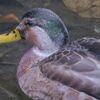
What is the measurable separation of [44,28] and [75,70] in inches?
37.1

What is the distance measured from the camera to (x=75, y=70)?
5.55 meters

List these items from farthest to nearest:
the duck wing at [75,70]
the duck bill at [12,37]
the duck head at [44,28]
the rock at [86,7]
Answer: the rock at [86,7]
the duck bill at [12,37]
the duck head at [44,28]
the duck wing at [75,70]

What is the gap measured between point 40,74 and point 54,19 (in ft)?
2.34

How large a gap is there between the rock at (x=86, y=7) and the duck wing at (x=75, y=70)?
2625 mm

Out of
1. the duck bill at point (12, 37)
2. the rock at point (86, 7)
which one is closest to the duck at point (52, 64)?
the duck bill at point (12, 37)

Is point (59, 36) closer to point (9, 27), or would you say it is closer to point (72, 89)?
point (72, 89)

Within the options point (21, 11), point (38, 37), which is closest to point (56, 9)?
point (21, 11)

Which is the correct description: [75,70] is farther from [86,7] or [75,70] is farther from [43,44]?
[86,7]

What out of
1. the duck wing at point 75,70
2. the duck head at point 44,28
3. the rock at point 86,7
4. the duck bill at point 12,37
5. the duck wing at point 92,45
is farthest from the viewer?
the rock at point 86,7

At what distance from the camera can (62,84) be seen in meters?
5.62

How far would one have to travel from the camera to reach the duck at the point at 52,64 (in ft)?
18.0

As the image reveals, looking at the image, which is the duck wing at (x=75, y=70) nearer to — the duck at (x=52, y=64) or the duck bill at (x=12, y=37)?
the duck at (x=52, y=64)

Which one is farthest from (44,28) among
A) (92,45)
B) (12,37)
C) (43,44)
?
(92,45)

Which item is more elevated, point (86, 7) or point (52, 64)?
point (52, 64)
